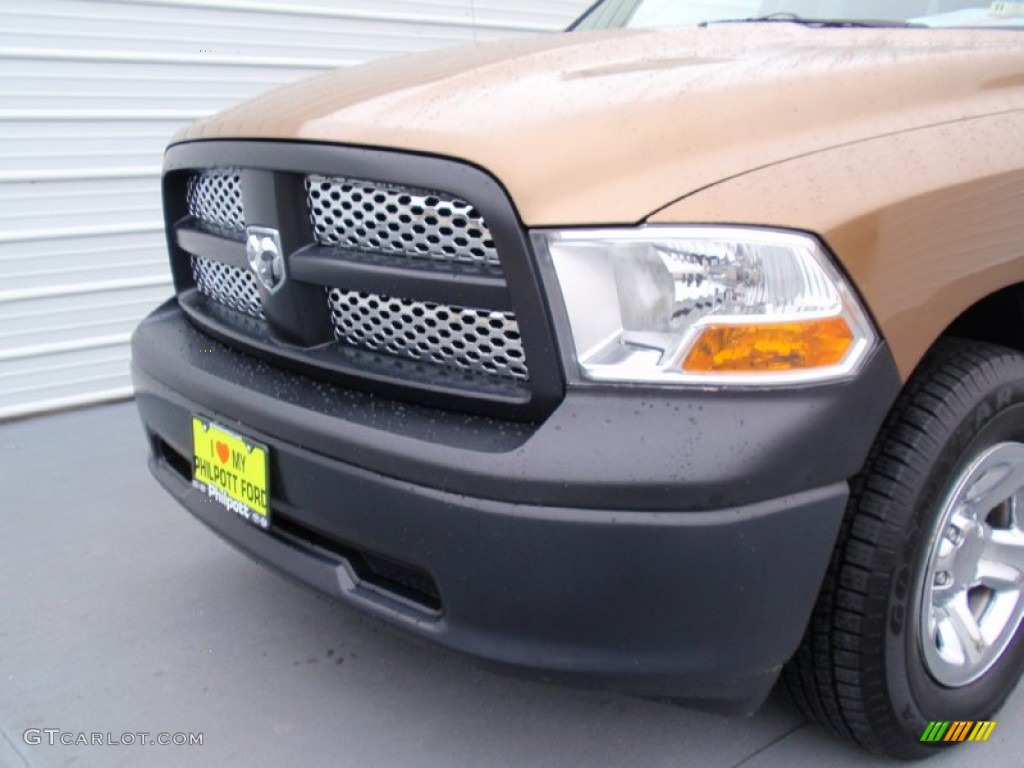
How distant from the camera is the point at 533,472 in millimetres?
1499

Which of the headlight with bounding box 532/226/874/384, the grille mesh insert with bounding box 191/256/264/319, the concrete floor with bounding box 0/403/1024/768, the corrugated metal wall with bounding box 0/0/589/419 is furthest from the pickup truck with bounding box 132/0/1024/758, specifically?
the corrugated metal wall with bounding box 0/0/589/419

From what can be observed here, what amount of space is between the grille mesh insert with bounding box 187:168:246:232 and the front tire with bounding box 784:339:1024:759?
1361 millimetres

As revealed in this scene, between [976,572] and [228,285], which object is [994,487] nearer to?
[976,572]

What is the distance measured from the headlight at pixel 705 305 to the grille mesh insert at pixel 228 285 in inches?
31.2

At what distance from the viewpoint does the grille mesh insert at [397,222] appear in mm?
1672

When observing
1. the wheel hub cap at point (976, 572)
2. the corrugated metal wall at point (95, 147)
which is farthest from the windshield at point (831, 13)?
the corrugated metal wall at point (95, 147)

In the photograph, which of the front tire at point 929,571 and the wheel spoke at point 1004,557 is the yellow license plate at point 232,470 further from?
the wheel spoke at point 1004,557

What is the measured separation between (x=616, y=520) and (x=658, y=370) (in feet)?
0.79

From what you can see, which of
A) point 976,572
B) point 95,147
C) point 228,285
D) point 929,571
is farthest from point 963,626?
point 95,147

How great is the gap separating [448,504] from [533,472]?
0.16 meters

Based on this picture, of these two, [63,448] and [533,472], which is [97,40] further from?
[533,472]

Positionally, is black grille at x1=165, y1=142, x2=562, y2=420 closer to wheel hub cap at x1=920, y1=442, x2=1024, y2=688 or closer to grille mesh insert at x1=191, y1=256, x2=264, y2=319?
grille mesh insert at x1=191, y1=256, x2=264, y2=319

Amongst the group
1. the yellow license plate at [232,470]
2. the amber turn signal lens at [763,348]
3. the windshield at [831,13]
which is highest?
the windshield at [831,13]

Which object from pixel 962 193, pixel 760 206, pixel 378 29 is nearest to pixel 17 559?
pixel 760 206
